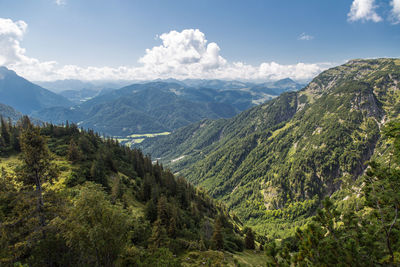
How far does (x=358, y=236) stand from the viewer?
15320 mm

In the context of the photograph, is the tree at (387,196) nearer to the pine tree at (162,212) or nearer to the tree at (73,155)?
the pine tree at (162,212)

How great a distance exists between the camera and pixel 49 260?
2203 cm

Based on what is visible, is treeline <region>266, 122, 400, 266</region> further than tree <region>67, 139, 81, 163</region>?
No

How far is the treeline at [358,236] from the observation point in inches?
539

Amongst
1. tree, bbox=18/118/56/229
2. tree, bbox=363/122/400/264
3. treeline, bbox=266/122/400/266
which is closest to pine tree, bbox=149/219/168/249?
tree, bbox=18/118/56/229

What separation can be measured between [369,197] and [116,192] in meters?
52.9

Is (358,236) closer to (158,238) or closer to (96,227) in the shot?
(96,227)

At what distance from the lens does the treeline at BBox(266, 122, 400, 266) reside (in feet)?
44.9

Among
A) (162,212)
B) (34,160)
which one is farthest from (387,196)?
(162,212)

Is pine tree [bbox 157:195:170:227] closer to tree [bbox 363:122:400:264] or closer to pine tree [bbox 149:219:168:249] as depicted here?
pine tree [bbox 149:219:168:249]

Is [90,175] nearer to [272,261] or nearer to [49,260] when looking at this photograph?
[49,260]

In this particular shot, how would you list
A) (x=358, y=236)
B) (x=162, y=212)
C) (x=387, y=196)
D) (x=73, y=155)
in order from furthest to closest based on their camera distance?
(x=73, y=155)
(x=162, y=212)
(x=358, y=236)
(x=387, y=196)

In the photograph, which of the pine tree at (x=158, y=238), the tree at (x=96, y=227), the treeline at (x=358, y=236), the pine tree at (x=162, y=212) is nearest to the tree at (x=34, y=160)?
the tree at (x=96, y=227)

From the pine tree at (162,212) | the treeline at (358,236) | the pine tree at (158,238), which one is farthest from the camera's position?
the pine tree at (162,212)
